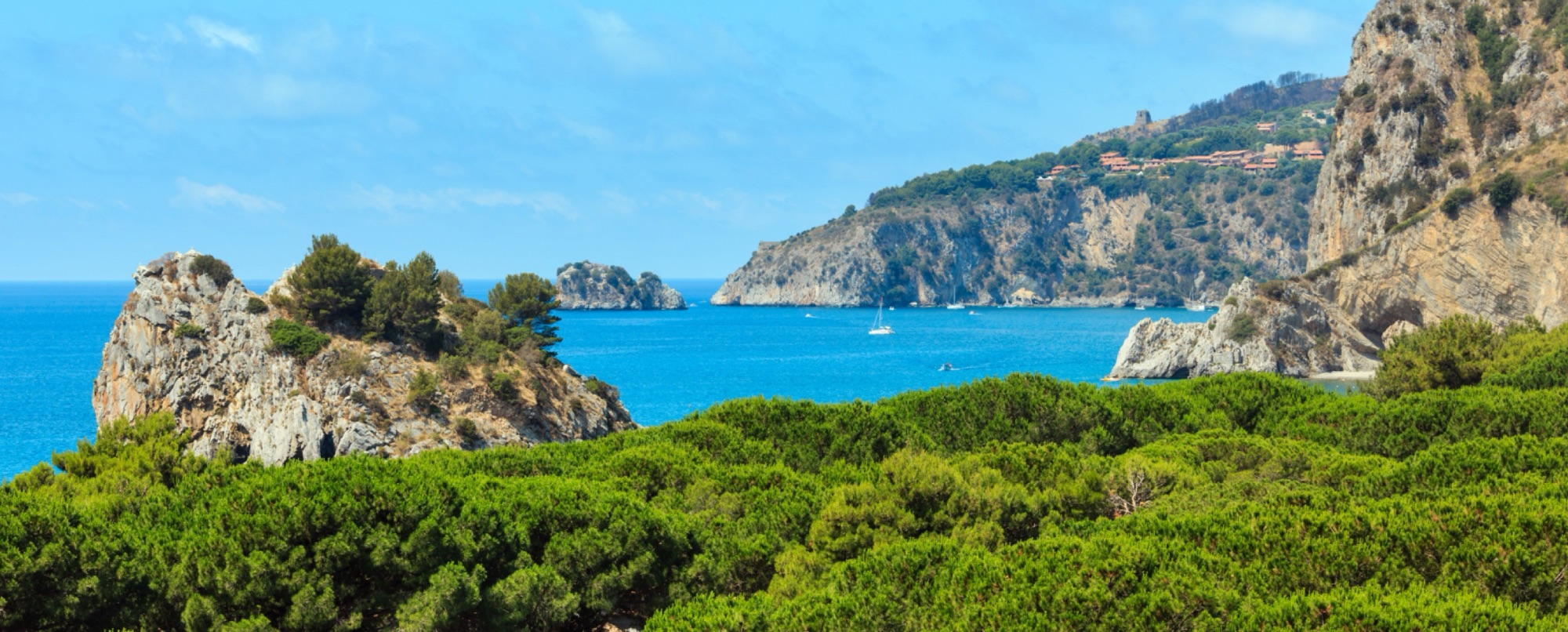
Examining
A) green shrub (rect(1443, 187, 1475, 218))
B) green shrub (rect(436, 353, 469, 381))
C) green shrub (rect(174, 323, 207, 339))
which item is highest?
green shrub (rect(1443, 187, 1475, 218))

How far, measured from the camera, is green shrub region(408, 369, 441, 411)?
130ft

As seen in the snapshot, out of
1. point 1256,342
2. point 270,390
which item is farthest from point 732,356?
point 270,390

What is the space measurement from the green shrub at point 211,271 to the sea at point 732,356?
8880 mm

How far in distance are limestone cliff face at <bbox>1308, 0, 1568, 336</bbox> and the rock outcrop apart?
12478cm

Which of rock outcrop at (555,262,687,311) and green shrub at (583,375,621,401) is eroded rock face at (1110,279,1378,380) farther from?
rock outcrop at (555,262,687,311)

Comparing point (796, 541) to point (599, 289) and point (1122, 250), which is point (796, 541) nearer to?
point (599, 289)

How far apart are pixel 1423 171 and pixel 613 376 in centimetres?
6541

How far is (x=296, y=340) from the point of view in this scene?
4012 cm

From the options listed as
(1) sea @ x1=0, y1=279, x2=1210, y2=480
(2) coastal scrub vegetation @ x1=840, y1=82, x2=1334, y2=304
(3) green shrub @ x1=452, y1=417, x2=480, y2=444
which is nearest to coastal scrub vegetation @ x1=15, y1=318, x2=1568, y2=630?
(3) green shrub @ x1=452, y1=417, x2=480, y2=444

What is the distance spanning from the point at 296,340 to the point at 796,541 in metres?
31.8

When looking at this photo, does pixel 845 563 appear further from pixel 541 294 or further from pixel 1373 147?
pixel 1373 147

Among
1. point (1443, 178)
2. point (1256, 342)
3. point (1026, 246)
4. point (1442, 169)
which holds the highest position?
point (1442, 169)

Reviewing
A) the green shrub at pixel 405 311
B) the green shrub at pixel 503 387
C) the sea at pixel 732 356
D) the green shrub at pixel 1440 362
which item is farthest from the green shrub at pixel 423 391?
the green shrub at pixel 1440 362

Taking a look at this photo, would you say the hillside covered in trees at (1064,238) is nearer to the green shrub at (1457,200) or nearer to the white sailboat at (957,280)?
the white sailboat at (957,280)
